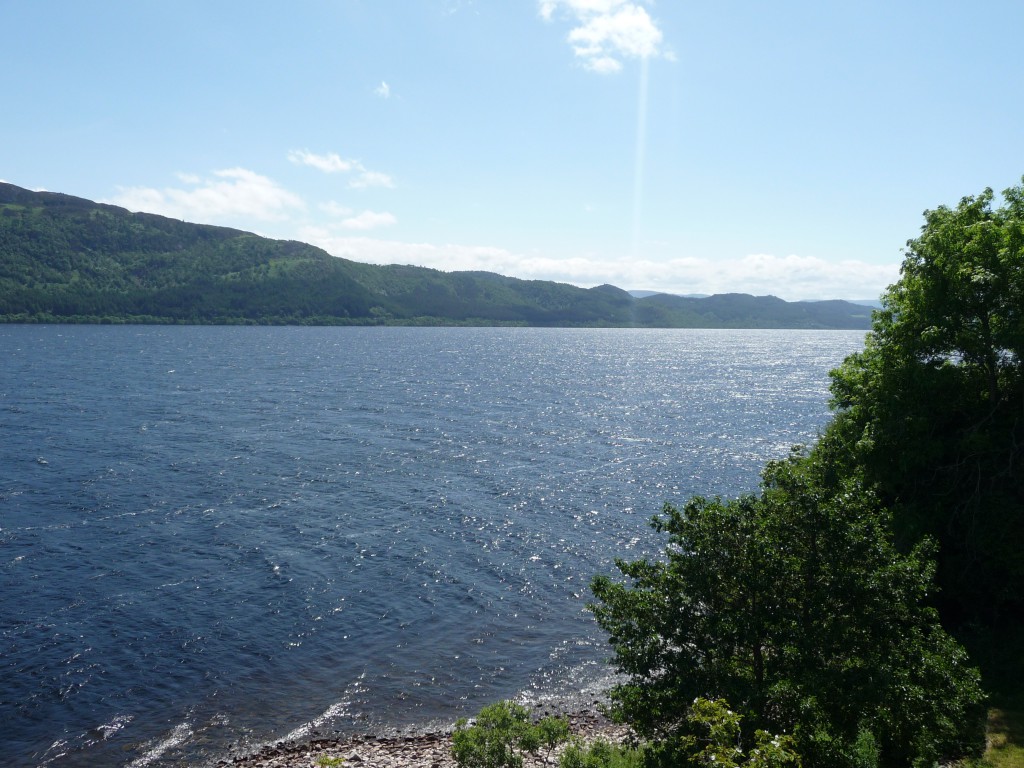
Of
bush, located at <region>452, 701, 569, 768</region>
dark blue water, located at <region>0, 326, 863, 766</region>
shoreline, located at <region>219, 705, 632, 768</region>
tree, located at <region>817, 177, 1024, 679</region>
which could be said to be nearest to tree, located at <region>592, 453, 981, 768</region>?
bush, located at <region>452, 701, 569, 768</region>

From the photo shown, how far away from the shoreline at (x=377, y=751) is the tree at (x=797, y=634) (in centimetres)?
624

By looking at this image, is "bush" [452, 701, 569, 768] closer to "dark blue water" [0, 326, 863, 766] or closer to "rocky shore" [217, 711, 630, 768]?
"rocky shore" [217, 711, 630, 768]

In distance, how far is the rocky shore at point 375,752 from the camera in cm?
2486

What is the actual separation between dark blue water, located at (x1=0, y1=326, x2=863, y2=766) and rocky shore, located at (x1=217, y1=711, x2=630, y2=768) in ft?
3.76

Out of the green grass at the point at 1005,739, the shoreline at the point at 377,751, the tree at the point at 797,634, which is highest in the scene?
the tree at the point at 797,634

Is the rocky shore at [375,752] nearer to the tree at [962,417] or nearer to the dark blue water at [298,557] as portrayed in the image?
the dark blue water at [298,557]

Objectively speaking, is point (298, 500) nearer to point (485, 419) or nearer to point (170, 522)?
point (170, 522)

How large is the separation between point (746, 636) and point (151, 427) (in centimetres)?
8669

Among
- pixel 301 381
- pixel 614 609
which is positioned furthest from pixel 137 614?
pixel 301 381

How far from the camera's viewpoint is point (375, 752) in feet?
85.2

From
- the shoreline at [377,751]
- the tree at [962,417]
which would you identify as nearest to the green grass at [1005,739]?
the tree at [962,417]

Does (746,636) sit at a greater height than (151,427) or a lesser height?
greater

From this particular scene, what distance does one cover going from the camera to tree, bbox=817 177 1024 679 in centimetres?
3020

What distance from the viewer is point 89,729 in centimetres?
2714
